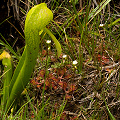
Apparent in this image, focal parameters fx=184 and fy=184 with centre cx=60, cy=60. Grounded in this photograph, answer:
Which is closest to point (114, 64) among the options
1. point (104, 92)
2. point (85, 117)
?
point (104, 92)

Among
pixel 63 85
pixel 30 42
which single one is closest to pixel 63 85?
pixel 63 85

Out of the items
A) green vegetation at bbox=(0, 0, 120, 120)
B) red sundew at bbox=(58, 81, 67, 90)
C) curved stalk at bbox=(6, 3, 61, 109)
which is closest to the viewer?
curved stalk at bbox=(6, 3, 61, 109)

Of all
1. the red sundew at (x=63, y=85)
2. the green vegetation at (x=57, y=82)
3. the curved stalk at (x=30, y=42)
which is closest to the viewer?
the curved stalk at (x=30, y=42)

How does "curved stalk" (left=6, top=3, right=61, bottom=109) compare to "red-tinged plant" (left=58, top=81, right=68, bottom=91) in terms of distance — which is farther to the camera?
"red-tinged plant" (left=58, top=81, right=68, bottom=91)

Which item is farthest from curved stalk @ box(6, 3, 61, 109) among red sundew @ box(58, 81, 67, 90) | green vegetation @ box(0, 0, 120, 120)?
red sundew @ box(58, 81, 67, 90)

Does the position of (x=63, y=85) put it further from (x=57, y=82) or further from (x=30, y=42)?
(x=30, y=42)

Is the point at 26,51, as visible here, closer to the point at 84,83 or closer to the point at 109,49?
the point at 84,83

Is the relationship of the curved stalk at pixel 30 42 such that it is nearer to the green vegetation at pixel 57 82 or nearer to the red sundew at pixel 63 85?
the green vegetation at pixel 57 82

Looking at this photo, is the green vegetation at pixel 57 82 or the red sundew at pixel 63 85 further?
the red sundew at pixel 63 85

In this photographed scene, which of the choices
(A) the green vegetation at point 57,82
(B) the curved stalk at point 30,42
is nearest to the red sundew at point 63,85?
(A) the green vegetation at point 57,82

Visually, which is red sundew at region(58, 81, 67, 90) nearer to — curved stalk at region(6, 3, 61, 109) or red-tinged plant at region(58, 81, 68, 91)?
red-tinged plant at region(58, 81, 68, 91)

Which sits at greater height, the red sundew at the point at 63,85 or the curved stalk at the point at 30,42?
the curved stalk at the point at 30,42
